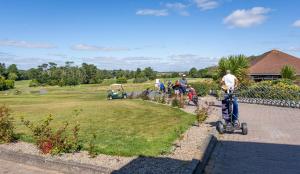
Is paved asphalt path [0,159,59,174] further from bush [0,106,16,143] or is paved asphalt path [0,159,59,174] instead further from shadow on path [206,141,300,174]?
Answer: shadow on path [206,141,300,174]

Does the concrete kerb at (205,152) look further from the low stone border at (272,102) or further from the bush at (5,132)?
the low stone border at (272,102)

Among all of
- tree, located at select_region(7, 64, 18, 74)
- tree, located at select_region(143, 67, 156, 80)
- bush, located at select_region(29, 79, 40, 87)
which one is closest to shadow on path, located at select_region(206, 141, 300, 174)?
bush, located at select_region(29, 79, 40, 87)

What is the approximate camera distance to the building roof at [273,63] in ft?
102

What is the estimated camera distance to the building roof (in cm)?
3109

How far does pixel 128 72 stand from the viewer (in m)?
105

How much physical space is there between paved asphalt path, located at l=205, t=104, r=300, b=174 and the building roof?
20.0 metres

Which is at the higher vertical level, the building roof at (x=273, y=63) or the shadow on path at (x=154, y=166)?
the building roof at (x=273, y=63)

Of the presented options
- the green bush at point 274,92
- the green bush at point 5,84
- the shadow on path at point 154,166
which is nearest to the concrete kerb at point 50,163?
the shadow on path at point 154,166

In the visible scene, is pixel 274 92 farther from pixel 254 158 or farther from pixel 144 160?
pixel 144 160

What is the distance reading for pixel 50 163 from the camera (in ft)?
22.3

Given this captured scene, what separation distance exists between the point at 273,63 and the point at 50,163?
29.5 m

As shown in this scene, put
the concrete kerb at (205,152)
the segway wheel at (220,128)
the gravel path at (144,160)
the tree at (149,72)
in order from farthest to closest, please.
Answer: the tree at (149,72) → the segway wheel at (220,128) → the concrete kerb at (205,152) → the gravel path at (144,160)

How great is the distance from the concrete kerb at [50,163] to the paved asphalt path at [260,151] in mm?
2270

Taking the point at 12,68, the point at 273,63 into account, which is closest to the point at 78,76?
the point at 12,68
